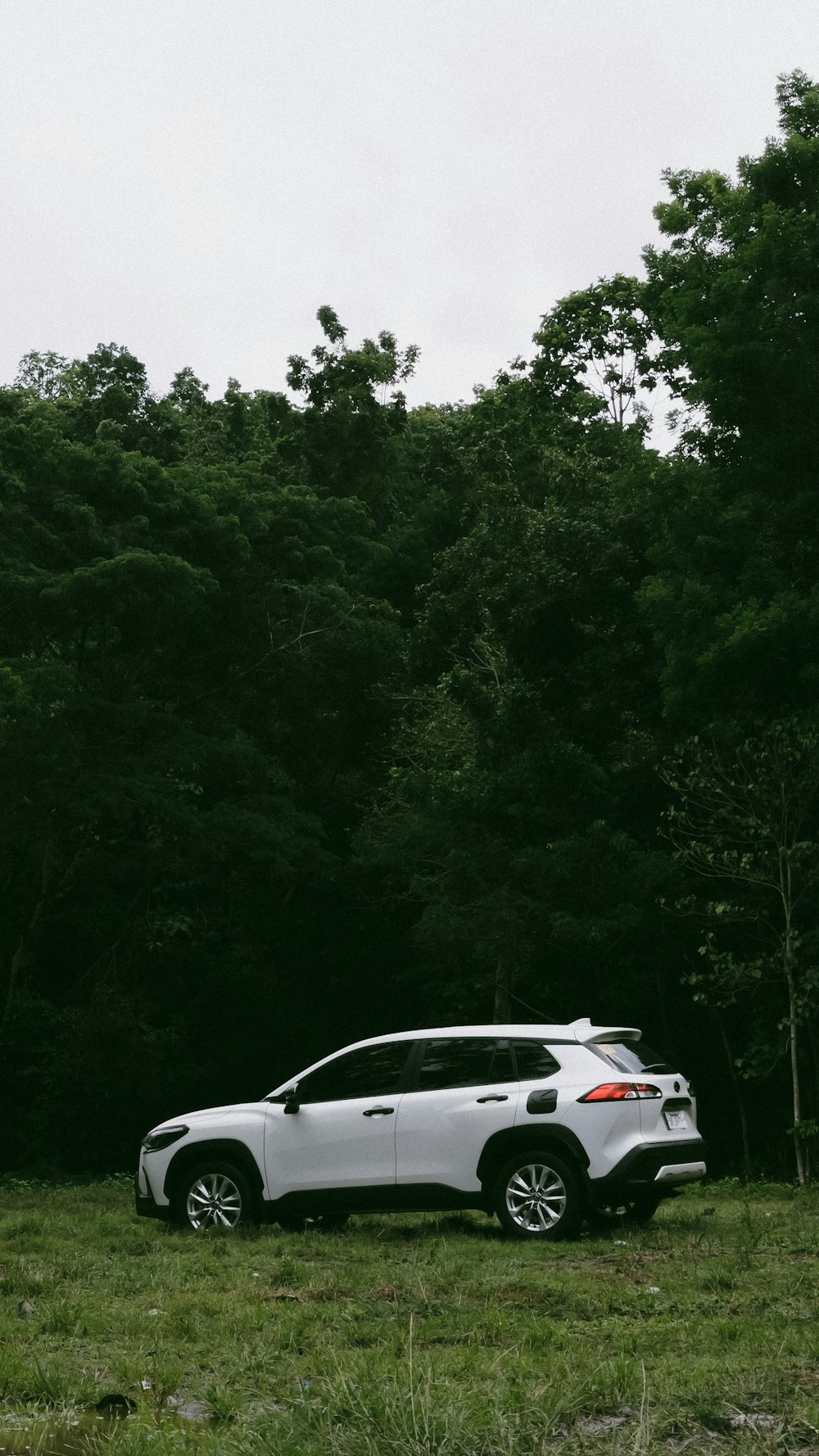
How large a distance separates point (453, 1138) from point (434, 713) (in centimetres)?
1602

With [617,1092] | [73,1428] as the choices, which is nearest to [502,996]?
[617,1092]

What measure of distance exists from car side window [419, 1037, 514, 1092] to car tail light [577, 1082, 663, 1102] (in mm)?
652

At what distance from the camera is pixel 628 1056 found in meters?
10.9

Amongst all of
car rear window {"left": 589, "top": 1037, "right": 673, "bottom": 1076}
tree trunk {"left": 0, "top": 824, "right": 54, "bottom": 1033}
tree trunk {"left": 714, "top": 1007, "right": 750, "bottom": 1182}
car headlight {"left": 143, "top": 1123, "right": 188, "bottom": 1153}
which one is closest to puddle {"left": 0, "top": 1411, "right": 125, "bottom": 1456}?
car rear window {"left": 589, "top": 1037, "right": 673, "bottom": 1076}

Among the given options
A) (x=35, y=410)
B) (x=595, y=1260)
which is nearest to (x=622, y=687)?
(x=35, y=410)

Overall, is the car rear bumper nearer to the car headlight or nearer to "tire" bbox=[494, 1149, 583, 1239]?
"tire" bbox=[494, 1149, 583, 1239]

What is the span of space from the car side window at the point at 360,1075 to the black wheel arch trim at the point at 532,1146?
0.90 m

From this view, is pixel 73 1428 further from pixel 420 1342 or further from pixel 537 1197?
pixel 537 1197

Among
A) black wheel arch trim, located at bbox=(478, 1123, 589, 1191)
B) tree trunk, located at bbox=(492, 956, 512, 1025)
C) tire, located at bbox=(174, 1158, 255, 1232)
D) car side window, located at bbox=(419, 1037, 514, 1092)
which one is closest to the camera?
black wheel arch trim, located at bbox=(478, 1123, 589, 1191)

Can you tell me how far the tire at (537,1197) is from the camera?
10.2 m

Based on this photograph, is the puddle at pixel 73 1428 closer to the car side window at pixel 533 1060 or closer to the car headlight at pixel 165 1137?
the car side window at pixel 533 1060

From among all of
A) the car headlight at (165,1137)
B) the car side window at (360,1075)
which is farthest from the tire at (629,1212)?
the car headlight at (165,1137)

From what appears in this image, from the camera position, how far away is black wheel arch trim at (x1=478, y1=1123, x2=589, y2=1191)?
402 inches

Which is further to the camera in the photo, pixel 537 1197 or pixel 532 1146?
pixel 532 1146
